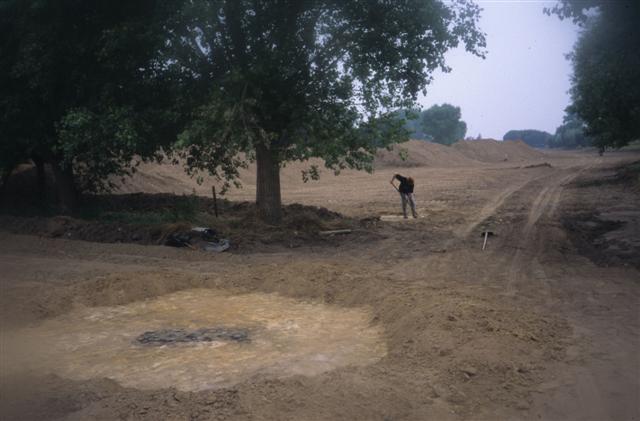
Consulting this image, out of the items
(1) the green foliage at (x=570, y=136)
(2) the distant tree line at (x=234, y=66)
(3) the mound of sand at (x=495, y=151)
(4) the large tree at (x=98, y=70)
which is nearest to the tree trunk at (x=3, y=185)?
(4) the large tree at (x=98, y=70)

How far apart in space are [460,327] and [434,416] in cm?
188

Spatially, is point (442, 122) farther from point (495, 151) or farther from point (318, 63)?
point (318, 63)

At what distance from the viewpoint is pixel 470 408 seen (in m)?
4.88

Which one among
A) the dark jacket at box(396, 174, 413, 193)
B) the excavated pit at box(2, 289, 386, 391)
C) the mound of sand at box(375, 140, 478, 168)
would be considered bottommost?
the excavated pit at box(2, 289, 386, 391)

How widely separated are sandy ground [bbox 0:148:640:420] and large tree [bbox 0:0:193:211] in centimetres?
274

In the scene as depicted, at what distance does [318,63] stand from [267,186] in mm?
3451

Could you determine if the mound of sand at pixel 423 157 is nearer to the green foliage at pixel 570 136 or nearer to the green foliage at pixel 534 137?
the green foliage at pixel 570 136

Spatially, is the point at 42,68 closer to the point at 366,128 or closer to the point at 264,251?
the point at 264,251

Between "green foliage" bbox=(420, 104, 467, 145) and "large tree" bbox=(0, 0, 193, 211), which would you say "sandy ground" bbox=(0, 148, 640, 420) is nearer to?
"large tree" bbox=(0, 0, 193, 211)

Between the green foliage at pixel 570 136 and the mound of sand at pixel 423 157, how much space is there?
34727mm

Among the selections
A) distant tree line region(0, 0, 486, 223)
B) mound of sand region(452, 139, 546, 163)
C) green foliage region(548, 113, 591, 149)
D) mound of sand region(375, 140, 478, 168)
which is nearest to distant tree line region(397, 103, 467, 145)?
mound of sand region(452, 139, 546, 163)

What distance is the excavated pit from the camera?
A: 588 cm

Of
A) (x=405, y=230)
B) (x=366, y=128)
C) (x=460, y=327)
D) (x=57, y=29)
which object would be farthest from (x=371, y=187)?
(x=460, y=327)

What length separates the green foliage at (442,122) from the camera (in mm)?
81312
